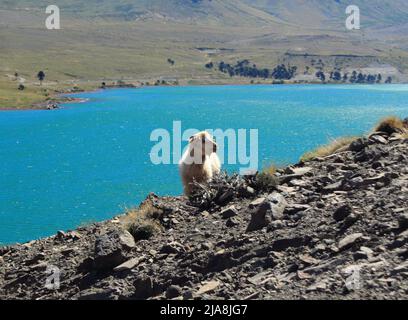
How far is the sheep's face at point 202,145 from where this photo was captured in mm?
14766

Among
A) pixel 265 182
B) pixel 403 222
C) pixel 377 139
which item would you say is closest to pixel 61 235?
pixel 265 182

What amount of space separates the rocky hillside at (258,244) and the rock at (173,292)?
0.05ft

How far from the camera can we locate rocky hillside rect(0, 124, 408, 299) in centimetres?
809

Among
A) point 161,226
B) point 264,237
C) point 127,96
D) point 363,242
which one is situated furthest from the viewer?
point 127,96

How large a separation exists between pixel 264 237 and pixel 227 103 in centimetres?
10801

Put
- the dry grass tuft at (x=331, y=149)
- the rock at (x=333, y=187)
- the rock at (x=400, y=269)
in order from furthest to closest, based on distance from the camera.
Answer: the dry grass tuft at (x=331, y=149) < the rock at (x=333, y=187) < the rock at (x=400, y=269)

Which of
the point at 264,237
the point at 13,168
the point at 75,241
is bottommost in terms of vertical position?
the point at 13,168

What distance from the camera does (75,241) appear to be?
12.8m

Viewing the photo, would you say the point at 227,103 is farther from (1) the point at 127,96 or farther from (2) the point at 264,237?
(2) the point at 264,237

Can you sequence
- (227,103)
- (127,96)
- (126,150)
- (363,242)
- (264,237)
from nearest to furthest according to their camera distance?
(363,242)
(264,237)
(126,150)
(227,103)
(127,96)

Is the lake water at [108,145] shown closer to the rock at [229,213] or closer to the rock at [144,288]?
the rock at [229,213]

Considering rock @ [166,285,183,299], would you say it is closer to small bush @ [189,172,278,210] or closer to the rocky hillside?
the rocky hillside

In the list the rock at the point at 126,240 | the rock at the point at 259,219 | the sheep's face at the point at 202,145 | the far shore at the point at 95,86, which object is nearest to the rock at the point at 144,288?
the rock at the point at 126,240
